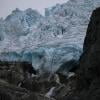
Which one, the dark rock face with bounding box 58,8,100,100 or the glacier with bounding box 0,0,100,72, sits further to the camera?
the glacier with bounding box 0,0,100,72

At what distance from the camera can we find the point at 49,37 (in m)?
25.8

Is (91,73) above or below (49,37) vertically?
above

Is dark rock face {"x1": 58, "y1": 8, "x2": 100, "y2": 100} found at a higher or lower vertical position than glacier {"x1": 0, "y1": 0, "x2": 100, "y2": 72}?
higher

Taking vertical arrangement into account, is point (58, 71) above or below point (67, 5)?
below

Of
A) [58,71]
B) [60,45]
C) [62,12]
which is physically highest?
[62,12]

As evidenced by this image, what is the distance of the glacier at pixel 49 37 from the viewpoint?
22.5m

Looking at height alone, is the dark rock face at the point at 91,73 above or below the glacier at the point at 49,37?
above

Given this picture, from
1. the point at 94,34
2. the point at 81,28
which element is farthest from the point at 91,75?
the point at 81,28

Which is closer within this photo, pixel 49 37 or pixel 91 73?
pixel 91 73

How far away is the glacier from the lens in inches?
884

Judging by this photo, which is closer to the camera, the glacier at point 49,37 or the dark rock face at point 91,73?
the dark rock face at point 91,73

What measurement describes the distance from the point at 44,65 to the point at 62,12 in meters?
7.68

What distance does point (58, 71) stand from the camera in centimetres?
2142

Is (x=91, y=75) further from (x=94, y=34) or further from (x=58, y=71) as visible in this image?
(x=58, y=71)
